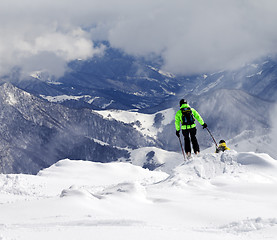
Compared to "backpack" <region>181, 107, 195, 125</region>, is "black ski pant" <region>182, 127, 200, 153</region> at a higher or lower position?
lower

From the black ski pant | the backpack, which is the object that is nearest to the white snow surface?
the black ski pant

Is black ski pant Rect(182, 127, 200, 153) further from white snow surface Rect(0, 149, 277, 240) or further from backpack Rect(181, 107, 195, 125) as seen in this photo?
white snow surface Rect(0, 149, 277, 240)

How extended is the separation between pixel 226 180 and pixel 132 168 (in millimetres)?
26749

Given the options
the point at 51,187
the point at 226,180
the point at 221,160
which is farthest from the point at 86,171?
the point at 226,180

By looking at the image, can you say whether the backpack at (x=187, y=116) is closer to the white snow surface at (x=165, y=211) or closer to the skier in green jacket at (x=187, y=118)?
the skier in green jacket at (x=187, y=118)

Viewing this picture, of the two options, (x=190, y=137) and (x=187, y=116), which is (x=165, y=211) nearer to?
(x=187, y=116)

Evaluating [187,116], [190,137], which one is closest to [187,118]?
[187,116]

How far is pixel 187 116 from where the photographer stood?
893 inches

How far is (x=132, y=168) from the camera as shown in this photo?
44906 mm

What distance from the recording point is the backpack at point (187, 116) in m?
A: 22.6

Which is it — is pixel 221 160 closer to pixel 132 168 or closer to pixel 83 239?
pixel 83 239

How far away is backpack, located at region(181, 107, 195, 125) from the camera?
74.0 feet

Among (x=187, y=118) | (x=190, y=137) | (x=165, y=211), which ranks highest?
(x=187, y=118)

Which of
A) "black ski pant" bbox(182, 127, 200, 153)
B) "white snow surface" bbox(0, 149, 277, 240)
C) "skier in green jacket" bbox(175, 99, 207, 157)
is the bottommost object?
"white snow surface" bbox(0, 149, 277, 240)
